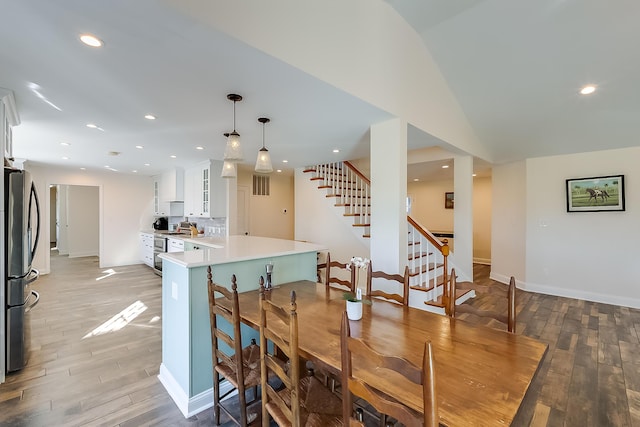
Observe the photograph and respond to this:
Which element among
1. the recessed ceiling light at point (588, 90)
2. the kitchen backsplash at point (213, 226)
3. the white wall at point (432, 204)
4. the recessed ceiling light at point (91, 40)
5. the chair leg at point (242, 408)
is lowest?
the chair leg at point (242, 408)

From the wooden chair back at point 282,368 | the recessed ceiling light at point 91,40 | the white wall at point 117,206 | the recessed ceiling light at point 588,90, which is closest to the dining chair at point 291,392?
the wooden chair back at point 282,368

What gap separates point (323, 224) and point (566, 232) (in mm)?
4248

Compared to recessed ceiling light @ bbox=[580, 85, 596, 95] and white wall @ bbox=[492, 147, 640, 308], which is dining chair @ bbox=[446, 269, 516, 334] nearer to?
recessed ceiling light @ bbox=[580, 85, 596, 95]

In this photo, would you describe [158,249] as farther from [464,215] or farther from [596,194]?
[596,194]

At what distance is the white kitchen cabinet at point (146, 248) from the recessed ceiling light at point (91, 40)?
5.99 meters

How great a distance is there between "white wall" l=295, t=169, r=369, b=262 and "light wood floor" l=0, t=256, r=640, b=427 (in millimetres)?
2311

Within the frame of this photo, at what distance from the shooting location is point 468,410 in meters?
0.95

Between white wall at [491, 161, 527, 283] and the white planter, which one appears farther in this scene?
white wall at [491, 161, 527, 283]

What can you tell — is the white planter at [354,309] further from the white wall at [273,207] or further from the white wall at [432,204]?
the white wall at [432,204]

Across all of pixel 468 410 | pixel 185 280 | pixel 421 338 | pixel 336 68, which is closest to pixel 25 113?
pixel 185 280

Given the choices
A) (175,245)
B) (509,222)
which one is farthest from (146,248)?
(509,222)

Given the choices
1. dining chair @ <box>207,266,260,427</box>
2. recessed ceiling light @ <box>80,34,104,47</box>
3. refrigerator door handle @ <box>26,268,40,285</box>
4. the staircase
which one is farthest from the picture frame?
refrigerator door handle @ <box>26,268,40,285</box>

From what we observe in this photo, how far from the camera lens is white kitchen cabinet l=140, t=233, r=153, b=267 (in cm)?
690

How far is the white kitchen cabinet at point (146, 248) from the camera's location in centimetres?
690
